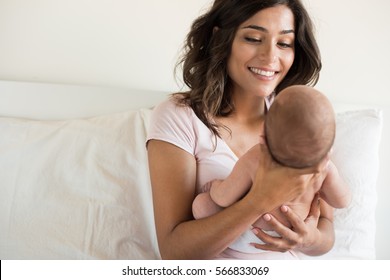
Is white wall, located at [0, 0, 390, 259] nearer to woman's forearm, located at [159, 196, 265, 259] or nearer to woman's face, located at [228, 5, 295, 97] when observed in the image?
woman's face, located at [228, 5, 295, 97]

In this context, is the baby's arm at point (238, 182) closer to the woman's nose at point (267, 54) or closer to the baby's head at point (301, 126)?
Answer: the baby's head at point (301, 126)

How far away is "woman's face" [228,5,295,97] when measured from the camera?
2.91 feet

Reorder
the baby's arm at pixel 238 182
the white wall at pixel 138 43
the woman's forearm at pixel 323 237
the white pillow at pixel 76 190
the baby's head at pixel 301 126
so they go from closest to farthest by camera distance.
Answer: the baby's head at pixel 301 126 < the baby's arm at pixel 238 182 < the woman's forearm at pixel 323 237 < the white pillow at pixel 76 190 < the white wall at pixel 138 43

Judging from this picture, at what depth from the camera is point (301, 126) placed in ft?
2.17

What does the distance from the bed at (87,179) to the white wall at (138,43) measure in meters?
0.08

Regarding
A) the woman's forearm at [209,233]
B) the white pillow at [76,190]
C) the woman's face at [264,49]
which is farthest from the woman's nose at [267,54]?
the white pillow at [76,190]

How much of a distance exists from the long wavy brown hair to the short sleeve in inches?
1.2

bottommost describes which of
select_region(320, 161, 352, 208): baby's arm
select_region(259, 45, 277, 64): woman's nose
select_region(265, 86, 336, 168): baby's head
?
select_region(320, 161, 352, 208): baby's arm

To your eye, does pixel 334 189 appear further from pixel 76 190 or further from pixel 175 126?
pixel 76 190

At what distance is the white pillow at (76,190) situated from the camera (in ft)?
3.41

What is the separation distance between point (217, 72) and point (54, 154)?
47 cm

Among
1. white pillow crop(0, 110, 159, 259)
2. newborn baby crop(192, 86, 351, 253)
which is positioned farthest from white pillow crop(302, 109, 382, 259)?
white pillow crop(0, 110, 159, 259)
